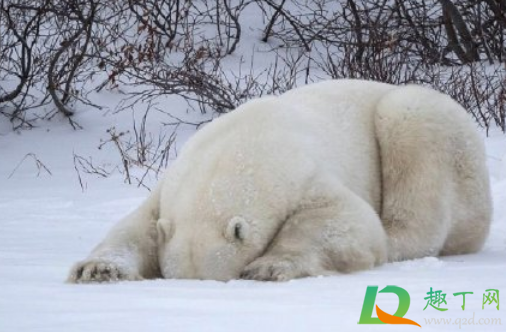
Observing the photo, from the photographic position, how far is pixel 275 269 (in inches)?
164

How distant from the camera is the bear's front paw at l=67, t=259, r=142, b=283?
13.9 feet

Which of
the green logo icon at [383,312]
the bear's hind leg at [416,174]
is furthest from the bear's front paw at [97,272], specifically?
the bear's hind leg at [416,174]

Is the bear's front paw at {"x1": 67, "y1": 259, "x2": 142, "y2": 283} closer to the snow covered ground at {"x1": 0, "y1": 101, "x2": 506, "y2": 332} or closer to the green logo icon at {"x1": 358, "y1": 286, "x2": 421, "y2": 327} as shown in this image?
the snow covered ground at {"x1": 0, "y1": 101, "x2": 506, "y2": 332}

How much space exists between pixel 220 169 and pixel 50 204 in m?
3.77

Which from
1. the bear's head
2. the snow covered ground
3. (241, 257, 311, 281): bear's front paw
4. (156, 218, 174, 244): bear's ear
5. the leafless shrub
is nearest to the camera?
the snow covered ground

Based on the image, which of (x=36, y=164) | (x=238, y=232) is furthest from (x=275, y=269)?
(x=36, y=164)

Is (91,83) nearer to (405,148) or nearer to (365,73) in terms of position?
(365,73)

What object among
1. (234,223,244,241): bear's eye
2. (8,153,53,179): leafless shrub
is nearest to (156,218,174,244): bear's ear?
(234,223,244,241): bear's eye

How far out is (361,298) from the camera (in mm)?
3545

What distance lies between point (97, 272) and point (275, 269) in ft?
2.40

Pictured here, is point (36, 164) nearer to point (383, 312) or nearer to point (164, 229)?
point (164, 229)

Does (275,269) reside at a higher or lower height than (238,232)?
lower

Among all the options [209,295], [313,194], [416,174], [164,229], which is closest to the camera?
[209,295]

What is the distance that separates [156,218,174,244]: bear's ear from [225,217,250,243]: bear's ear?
340 millimetres
